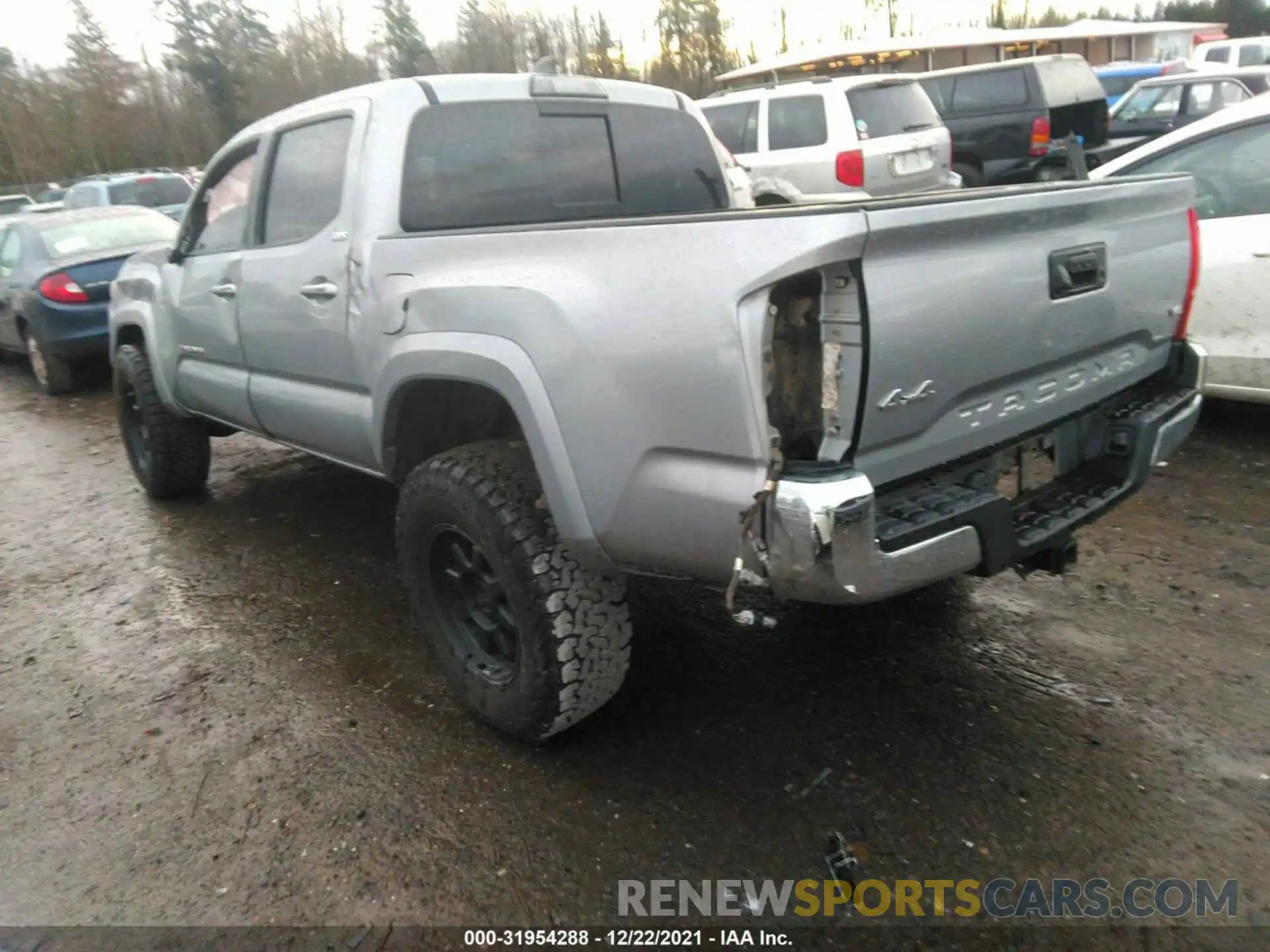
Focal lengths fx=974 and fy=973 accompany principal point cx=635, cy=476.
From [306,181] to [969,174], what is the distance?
11270mm

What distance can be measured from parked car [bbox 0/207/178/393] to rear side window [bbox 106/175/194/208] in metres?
5.83

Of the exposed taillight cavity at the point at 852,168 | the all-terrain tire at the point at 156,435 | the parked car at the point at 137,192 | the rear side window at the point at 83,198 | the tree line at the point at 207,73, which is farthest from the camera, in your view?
the tree line at the point at 207,73

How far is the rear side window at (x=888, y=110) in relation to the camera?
34.0 ft

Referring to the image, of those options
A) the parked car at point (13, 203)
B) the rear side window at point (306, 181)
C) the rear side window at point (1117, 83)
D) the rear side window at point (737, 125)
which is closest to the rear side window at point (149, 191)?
the rear side window at point (737, 125)

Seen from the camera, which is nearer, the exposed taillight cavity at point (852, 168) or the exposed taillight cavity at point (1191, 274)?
the exposed taillight cavity at point (1191, 274)

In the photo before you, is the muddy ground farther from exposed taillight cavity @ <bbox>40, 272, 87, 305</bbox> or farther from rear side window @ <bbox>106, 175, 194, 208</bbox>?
rear side window @ <bbox>106, 175, 194, 208</bbox>

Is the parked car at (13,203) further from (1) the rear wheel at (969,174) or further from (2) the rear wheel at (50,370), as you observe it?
(1) the rear wheel at (969,174)

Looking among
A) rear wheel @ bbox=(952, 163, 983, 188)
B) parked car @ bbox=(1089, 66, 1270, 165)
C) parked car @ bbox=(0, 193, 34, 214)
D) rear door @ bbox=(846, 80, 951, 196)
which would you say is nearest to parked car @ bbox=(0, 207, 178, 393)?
rear door @ bbox=(846, 80, 951, 196)

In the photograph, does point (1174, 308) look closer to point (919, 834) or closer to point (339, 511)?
point (919, 834)

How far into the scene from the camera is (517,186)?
Answer: 3.52m

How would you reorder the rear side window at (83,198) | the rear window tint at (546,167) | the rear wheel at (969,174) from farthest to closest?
the rear side window at (83,198), the rear wheel at (969,174), the rear window tint at (546,167)

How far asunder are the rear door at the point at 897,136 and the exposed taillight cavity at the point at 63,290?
758 centimetres

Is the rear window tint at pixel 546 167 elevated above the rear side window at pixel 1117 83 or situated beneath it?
elevated above

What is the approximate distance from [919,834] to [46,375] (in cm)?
880
